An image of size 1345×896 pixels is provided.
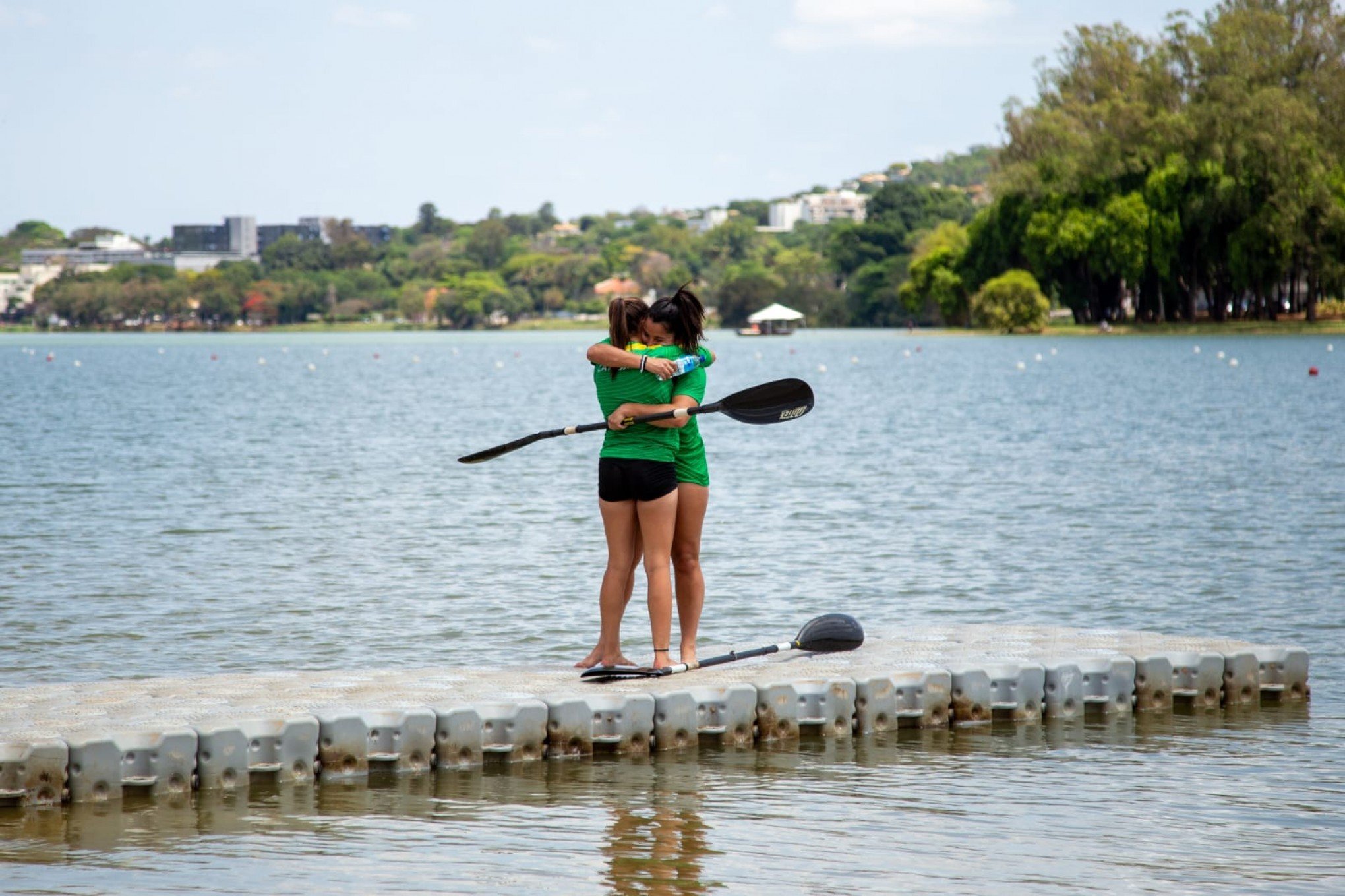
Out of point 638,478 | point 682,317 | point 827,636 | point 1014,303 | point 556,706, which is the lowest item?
point 556,706

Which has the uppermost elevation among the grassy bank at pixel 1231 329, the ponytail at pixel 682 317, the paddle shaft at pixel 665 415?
the grassy bank at pixel 1231 329

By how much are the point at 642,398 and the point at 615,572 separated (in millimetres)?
1045

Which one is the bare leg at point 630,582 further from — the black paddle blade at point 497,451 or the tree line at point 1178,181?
the tree line at point 1178,181

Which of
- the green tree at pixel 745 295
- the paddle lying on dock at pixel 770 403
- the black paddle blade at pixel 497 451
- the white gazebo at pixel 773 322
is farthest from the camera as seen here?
the green tree at pixel 745 295

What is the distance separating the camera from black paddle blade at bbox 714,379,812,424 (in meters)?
9.46

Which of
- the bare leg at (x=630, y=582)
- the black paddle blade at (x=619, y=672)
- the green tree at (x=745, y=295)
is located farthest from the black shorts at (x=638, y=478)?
the green tree at (x=745, y=295)

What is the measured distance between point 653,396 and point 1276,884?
3.90 metres

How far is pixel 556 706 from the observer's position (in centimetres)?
839

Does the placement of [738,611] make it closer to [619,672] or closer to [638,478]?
[619,672]

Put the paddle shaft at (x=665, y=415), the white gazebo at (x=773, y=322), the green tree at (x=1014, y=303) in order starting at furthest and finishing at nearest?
the white gazebo at (x=773, y=322) < the green tree at (x=1014, y=303) < the paddle shaft at (x=665, y=415)

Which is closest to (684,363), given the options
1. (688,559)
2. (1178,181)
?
(688,559)

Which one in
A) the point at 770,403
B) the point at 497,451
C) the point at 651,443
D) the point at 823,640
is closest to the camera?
the point at 651,443

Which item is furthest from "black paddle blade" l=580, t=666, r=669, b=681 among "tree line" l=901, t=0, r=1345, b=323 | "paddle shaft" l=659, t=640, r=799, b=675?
"tree line" l=901, t=0, r=1345, b=323

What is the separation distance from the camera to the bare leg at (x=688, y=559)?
8.88 meters
